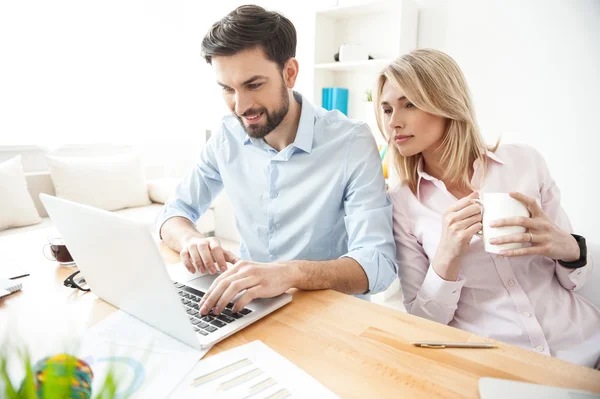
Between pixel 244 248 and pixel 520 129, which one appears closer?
pixel 244 248

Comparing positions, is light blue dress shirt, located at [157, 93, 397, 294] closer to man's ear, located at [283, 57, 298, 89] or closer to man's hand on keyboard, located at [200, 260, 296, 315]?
man's ear, located at [283, 57, 298, 89]

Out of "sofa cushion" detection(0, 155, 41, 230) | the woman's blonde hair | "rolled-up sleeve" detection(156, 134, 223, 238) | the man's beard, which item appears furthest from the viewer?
"sofa cushion" detection(0, 155, 41, 230)

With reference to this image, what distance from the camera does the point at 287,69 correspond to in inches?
51.1

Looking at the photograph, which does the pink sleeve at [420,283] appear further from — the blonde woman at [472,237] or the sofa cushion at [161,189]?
the sofa cushion at [161,189]

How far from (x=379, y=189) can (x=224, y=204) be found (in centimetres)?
277

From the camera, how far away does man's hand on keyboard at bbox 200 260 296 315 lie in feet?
2.39

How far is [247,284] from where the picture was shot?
2.48ft

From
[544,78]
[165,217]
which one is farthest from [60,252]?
[544,78]

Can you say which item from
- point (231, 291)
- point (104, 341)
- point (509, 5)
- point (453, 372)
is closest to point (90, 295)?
point (104, 341)

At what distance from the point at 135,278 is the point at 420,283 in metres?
0.75

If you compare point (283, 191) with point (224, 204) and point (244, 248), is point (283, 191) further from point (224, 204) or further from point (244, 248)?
point (224, 204)

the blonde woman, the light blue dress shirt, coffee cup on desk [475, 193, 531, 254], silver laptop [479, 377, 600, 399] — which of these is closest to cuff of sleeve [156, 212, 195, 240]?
the light blue dress shirt

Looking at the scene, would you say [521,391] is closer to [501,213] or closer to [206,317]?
[501,213]

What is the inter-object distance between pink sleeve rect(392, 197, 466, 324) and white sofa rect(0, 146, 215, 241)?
1925 mm
